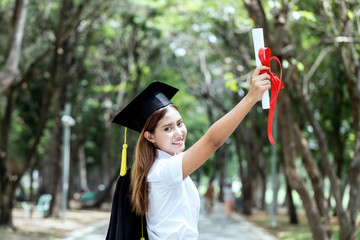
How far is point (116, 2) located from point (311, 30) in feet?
22.5

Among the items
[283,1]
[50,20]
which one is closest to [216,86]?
[50,20]

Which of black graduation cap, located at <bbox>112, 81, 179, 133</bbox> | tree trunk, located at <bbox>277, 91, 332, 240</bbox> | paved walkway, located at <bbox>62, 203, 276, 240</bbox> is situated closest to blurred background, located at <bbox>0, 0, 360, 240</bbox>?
tree trunk, located at <bbox>277, 91, 332, 240</bbox>

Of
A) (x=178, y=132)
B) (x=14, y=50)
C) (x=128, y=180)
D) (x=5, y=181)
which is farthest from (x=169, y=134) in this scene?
(x=5, y=181)

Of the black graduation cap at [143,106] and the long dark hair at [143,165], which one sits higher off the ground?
the black graduation cap at [143,106]

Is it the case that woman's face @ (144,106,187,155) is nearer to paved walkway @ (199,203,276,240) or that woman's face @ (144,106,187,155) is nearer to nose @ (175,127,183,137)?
nose @ (175,127,183,137)

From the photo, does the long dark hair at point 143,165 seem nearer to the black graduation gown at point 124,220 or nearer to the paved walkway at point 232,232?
the black graduation gown at point 124,220

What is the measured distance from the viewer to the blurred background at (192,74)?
1014 centimetres

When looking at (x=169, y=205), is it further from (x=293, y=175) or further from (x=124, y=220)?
(x=293, y=175)

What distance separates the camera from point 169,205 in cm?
296

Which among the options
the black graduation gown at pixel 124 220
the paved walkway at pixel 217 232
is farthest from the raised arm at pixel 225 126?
the paved walkway at pixel 217 232

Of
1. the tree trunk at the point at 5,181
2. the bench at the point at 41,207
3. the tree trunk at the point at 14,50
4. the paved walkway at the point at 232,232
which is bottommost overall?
the paved walkway at the point at 232,232

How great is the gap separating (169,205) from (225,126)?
22.5 inches

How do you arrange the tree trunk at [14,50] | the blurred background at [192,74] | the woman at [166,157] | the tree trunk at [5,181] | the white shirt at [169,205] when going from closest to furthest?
the woman at [166,157]
the white shirt at [169,205]
the tree trunk at [14,50]
the blurred background at [192,74]
the tree trunk at [5,181]

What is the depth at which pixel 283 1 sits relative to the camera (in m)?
9.26
